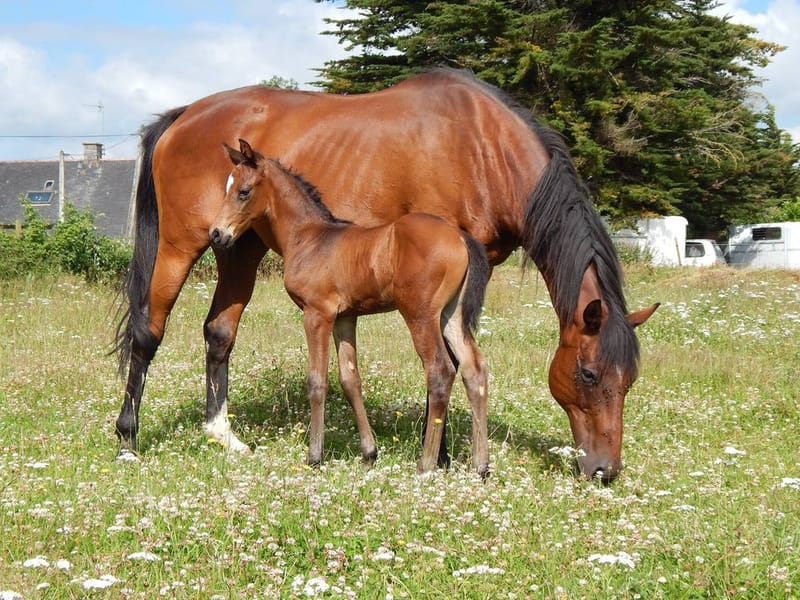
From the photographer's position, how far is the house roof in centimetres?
3725

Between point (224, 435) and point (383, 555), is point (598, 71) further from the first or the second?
point (383, 555)

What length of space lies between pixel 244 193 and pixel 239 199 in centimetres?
5

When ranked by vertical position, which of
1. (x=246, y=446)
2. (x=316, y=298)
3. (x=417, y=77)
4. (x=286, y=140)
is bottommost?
(x=246, y=446)

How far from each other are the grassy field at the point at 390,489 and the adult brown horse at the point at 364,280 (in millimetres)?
424

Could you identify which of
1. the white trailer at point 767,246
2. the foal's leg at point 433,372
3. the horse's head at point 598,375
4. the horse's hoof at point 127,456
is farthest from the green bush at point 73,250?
the white trailer at point 767,246

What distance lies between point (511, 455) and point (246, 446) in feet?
5.97

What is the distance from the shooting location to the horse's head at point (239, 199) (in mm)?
5312

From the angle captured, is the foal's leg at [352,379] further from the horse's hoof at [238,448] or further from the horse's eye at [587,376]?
the horse's eye at [587,376]

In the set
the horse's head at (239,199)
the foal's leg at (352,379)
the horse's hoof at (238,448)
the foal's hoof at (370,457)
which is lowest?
the horse's hoof at (238,448)

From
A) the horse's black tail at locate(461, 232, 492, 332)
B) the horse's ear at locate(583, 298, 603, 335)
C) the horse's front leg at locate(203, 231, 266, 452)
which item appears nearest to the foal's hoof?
the horse's black tail at locate(461, 232, 492, 332)

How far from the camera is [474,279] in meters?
4.96

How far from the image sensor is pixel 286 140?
6.06m

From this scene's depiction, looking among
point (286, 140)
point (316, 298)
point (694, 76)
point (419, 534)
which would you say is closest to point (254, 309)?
point (286, 140)

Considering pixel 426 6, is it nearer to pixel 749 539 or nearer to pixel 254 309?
pixel 254 309
